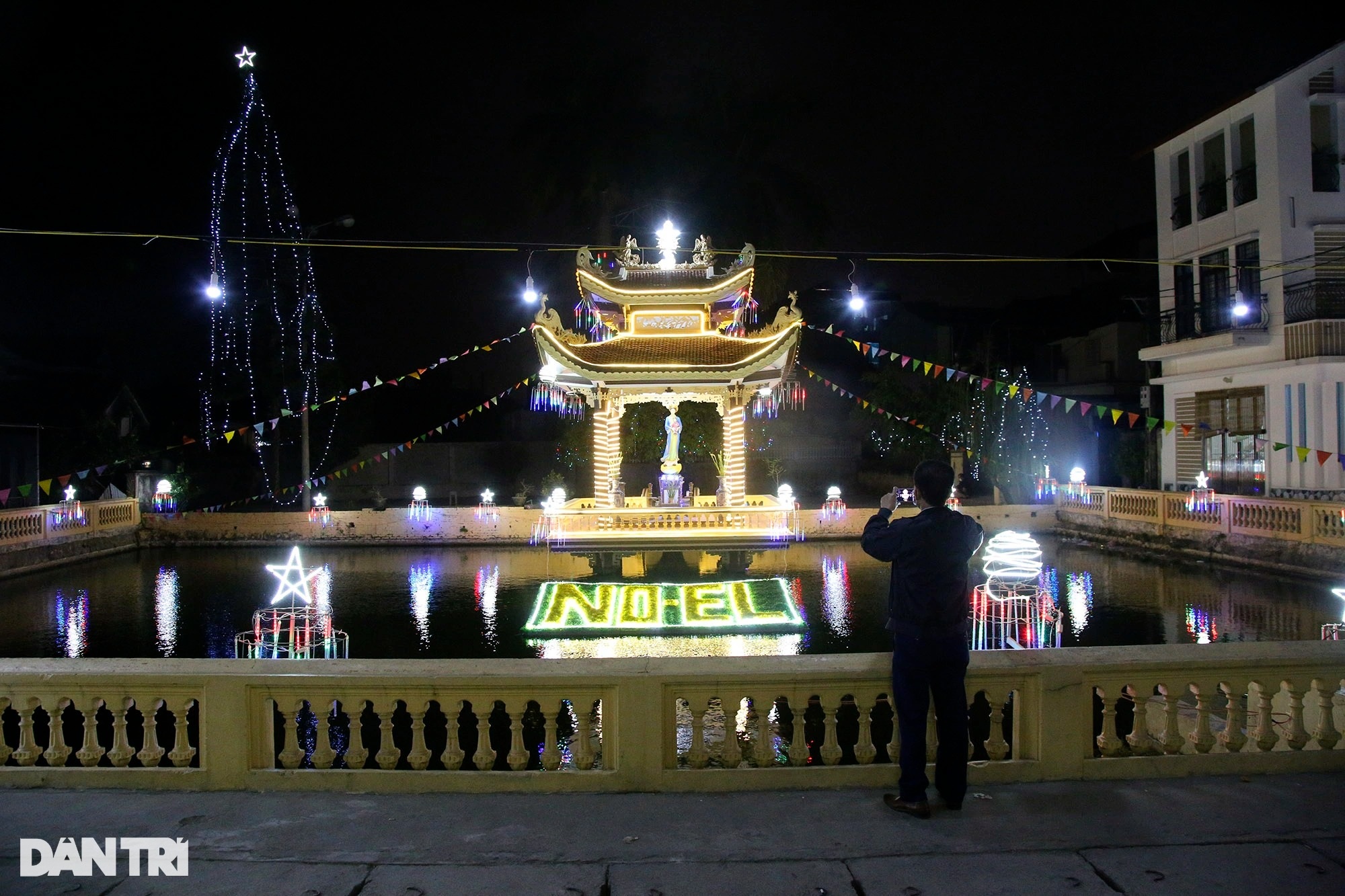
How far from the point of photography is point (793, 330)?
1797 cm

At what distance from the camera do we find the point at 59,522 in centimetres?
2055

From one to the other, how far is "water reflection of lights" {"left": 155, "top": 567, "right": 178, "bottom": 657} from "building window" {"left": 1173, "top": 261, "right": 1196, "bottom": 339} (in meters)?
25.0

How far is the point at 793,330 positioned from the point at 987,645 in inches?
326

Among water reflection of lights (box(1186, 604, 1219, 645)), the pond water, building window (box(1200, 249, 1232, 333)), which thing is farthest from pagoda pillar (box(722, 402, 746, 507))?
building window (box(1200, 249, 1232, 333))

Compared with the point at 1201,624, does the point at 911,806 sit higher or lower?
higher

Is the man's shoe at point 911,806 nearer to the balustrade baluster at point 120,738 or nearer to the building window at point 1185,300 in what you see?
the balustrade baluster at point 120,738

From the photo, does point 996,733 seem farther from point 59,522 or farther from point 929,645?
point 59,522

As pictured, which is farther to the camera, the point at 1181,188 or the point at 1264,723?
the point at 1181,188

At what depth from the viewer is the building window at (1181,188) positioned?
81.6 ft

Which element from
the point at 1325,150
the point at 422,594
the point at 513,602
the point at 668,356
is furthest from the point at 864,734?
the point at 1325,150

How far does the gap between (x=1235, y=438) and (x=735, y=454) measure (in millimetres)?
14235

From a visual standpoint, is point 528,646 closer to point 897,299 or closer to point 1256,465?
point 1256,465

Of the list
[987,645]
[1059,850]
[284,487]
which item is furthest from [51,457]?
[1059,850]

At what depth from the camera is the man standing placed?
14.3 feet
